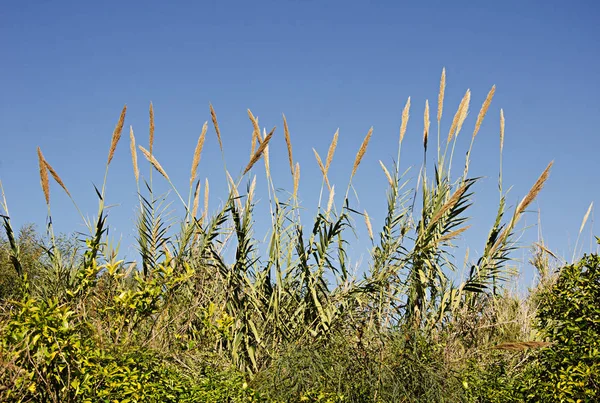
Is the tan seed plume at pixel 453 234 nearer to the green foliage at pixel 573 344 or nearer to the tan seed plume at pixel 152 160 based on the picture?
the green foliage at pixel 573 344

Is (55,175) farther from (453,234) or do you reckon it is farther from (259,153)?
(453,234)

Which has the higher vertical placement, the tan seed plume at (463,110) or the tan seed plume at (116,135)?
the tan seed plume at (463,110)

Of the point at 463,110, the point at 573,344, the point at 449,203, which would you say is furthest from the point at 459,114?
the point at 573,344

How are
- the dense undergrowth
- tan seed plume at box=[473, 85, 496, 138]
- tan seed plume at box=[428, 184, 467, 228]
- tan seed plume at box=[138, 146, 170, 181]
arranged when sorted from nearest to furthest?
1. the dense undergrowth
2. tan seed plume at box=[428, 184, 467, 228]
3. tan seed plume at box=[138, 146, 170, 181]
4. tan seed plume at box=[473, 85, 496, 138]

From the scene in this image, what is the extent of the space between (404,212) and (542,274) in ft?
10.3

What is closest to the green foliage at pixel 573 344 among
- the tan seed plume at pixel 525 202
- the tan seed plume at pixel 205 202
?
the tan seed plume at pixel 525 202

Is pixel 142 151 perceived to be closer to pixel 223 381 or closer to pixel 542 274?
pixel 223 381

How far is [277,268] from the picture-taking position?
479cm

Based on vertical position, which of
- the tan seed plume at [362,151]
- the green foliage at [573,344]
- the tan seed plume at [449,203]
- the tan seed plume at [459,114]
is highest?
the tan seed plume at [459,114]

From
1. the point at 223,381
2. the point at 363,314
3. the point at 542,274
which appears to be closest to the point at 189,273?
the point at 223,381

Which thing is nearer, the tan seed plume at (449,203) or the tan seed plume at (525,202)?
the tan seed plume at (449,203)

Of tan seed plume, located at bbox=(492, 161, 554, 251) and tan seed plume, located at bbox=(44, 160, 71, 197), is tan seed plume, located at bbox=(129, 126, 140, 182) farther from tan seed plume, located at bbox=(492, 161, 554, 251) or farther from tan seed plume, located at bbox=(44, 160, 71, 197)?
tan seed plume, located at bbox=(492, 161, 554, 251)

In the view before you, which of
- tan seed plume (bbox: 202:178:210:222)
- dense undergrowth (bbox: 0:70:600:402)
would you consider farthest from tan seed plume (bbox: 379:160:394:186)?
tan seed plume (bbox: 202:178:210:222)

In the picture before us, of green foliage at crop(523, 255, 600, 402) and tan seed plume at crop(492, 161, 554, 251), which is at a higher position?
tan seed plume at crop(492, 161, 554, 251)
